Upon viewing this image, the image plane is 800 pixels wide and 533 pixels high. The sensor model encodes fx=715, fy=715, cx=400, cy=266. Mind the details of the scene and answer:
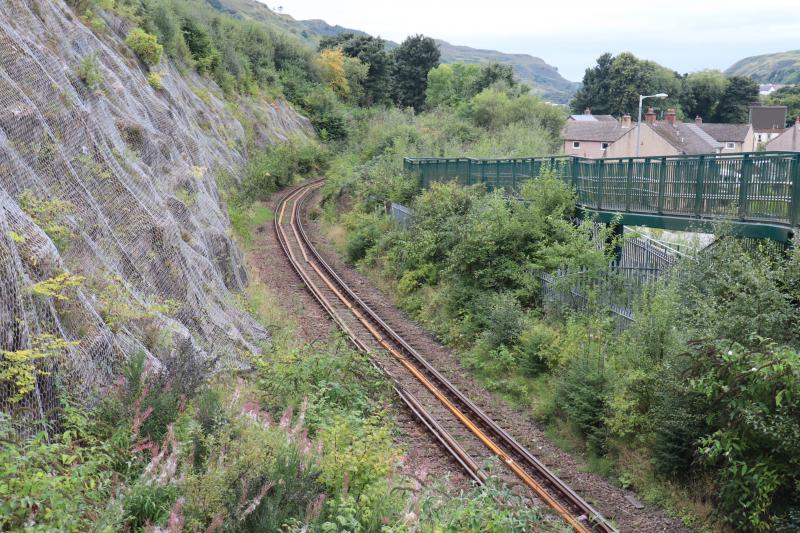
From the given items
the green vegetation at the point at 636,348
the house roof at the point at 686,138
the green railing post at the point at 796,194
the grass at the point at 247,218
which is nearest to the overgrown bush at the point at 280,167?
the grass at the point at 247,218

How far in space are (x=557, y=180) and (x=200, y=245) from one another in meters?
9.99

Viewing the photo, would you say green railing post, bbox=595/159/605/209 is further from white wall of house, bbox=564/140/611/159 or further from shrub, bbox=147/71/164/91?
white wall of house, bbox=564/140/611/159

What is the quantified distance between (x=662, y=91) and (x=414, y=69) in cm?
3436

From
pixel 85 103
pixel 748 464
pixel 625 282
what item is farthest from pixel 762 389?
pixel 85 103

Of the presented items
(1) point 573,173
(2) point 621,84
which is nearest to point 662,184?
(1) point 573,173

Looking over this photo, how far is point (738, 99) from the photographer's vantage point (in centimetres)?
9719

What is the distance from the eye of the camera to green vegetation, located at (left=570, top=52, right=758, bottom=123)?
95.6 m

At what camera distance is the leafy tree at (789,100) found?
10000 centimetres

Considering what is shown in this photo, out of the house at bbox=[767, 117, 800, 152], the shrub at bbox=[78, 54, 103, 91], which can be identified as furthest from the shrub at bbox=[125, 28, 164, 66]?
the house at bbox=[767, 117, 800, 152]

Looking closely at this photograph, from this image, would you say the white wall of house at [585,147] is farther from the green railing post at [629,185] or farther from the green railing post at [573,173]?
the green railing post at [629,185]

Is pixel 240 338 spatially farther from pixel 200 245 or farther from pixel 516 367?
pixel 516 367

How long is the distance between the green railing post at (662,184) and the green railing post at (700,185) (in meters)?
1.16

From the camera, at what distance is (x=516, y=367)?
15.8 metres

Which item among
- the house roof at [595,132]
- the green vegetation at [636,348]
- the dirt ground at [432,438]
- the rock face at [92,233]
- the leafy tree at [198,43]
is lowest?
the dirt ground at [432,438]
